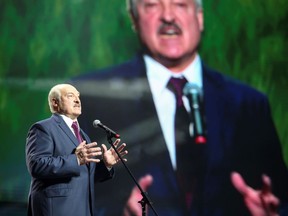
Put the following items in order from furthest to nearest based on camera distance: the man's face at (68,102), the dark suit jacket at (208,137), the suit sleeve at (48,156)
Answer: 1. the dark suit jacket at (208,137)
2. the man's face at (68,102)
3. the suit sleeve at (48,156)

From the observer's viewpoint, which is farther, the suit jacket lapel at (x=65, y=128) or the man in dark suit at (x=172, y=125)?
the man in dark suit at (x=172, y=125)

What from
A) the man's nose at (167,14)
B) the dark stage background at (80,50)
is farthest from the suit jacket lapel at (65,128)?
the man's nose at (167,14)

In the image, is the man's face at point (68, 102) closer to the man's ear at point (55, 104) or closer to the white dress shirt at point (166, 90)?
the man's ear at point (55, 104)

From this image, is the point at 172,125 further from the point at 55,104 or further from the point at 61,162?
the point at 61,162

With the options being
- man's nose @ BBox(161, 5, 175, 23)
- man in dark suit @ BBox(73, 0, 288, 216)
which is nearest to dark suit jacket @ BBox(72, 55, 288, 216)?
man in dark suit @ BBox(73, 0, 288, 216)

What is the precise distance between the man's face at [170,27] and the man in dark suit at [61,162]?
6.85ft

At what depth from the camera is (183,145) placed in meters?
4.62

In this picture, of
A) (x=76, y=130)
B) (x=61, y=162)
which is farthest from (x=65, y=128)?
(x=61, y=162)

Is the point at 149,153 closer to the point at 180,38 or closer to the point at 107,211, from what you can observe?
the point at 107,211

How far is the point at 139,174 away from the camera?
4.59 metres

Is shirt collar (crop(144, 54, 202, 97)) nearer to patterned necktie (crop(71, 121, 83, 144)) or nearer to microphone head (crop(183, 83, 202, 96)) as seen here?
microphone head (crop(183, 83, 202, 96))

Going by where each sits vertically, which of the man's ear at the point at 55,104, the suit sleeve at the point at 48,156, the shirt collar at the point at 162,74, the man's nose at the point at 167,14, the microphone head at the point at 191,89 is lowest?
the microphone head at the point at 191,89

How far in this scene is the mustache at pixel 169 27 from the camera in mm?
4684

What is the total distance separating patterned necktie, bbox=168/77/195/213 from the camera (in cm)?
460
